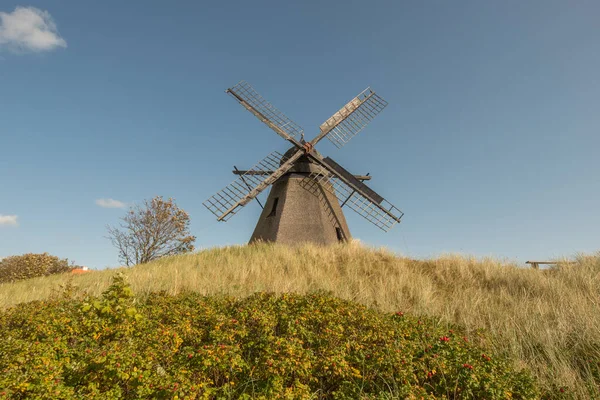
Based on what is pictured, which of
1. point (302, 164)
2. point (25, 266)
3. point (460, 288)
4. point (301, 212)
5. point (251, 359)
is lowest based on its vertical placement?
point (251, 359)

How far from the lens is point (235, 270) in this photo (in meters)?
10.6

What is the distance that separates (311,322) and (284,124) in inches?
517

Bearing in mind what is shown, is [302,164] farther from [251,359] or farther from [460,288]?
[251,359]

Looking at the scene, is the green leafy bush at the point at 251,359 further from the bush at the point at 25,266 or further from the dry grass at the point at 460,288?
the bush at the point at 25,266

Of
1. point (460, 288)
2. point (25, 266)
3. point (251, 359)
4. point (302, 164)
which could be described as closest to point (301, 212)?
point (302, 164)

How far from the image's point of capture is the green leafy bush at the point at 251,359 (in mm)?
3189

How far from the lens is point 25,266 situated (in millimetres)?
21828

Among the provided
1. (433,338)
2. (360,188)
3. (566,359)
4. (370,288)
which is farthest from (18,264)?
(566,359)

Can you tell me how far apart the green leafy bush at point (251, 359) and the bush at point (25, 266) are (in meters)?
21.4

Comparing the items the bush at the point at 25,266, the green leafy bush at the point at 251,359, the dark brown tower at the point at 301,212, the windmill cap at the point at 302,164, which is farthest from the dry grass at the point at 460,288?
the bush at the point at 25,266

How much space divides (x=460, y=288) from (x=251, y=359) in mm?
6930

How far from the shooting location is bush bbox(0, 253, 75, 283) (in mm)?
21516

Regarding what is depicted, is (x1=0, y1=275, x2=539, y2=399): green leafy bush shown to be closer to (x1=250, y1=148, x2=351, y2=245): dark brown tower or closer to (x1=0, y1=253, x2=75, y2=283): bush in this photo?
(x1=250, y1=148, x2=351, y2=245): dark brown tower

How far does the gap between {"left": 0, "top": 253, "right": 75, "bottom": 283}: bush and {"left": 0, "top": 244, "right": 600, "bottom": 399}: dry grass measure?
13970 mm
